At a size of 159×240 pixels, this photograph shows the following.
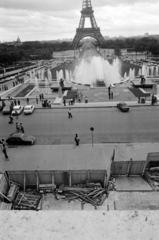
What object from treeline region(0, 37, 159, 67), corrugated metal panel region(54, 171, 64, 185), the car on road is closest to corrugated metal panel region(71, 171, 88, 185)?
corrugated metal panel region(54, 171, 64, 185)

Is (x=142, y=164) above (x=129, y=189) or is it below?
above

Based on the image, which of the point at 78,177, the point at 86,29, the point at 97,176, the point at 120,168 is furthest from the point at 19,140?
the point at 86,29

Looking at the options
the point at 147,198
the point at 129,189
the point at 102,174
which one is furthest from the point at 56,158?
the point at 147,198

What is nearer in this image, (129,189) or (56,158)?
(129,189)

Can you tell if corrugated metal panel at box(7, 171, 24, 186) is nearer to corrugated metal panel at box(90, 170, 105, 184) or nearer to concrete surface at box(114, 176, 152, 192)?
corrugated metal panel at box(90, 170, 105, 184)
